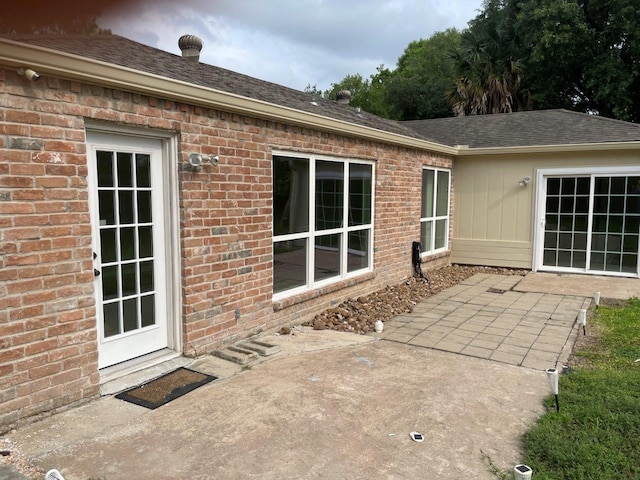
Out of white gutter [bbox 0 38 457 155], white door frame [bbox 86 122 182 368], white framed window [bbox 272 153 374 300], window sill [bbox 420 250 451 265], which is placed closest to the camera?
white gutter [bbox 0 38 457 155]

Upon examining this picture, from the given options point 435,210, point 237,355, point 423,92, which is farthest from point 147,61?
point 423,92

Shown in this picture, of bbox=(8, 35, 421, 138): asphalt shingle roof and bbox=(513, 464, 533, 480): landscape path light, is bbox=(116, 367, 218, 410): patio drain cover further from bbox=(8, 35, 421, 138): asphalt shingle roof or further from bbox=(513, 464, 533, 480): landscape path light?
bbox=(8, 35, 421, 138): asphalt shingle roof

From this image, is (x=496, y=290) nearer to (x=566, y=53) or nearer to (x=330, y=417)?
(x=330, y=417)

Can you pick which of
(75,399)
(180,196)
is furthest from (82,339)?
(180,196)

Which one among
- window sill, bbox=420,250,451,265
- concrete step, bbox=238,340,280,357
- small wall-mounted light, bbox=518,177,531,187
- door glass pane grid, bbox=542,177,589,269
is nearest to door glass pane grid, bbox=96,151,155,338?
concrete step, bbox=238,340,280,357

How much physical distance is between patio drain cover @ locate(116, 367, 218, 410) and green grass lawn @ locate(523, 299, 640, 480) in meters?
2.51

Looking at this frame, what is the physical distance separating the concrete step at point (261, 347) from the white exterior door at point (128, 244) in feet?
2.71

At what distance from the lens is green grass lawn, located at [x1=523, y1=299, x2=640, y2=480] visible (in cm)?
271

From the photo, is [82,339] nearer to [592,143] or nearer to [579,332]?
[579,332]

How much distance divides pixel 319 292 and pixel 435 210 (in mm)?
4694

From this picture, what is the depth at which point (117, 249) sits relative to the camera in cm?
385

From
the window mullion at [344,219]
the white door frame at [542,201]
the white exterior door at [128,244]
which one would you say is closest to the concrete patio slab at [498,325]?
the window mullion at [344,219]

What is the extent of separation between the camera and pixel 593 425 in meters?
3.18

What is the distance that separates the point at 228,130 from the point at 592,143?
7548 mm
